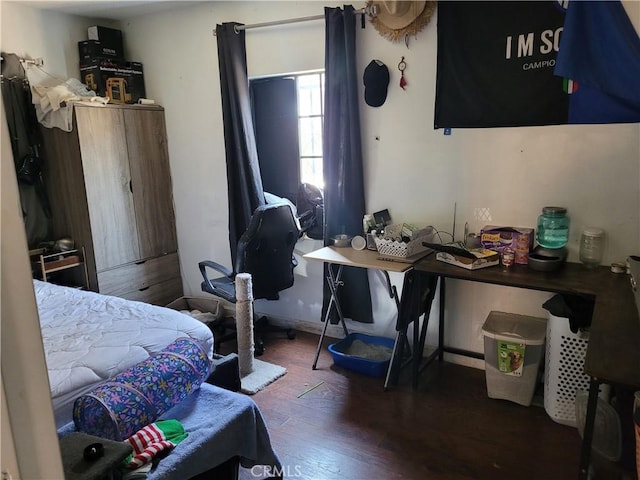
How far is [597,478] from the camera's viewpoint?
1545mm

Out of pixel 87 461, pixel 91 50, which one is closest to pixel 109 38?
pixel 91 50

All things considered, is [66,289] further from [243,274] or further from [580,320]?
Answer: [580,320]

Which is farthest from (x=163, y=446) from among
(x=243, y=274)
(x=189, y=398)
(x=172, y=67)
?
(x=172, y=67)

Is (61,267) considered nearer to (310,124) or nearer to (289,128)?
(289,128)

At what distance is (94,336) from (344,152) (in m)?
1.77

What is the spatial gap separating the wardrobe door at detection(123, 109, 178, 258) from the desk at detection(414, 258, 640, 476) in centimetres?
235

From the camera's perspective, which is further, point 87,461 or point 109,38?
point 109,38

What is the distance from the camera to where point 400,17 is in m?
2.72

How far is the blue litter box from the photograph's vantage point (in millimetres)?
2859

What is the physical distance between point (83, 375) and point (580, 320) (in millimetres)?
2184

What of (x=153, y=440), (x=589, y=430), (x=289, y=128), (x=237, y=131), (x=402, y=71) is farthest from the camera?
(x=289, y=128)

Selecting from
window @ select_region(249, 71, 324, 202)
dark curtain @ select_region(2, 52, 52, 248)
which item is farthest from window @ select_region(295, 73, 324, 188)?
dark curtain @ select_region(2, 52, 52, 248)

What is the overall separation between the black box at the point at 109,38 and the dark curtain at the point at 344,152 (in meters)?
1.93

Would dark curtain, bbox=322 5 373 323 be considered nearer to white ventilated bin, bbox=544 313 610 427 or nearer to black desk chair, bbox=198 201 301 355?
black desk chair, bbox=198 201 301 355
